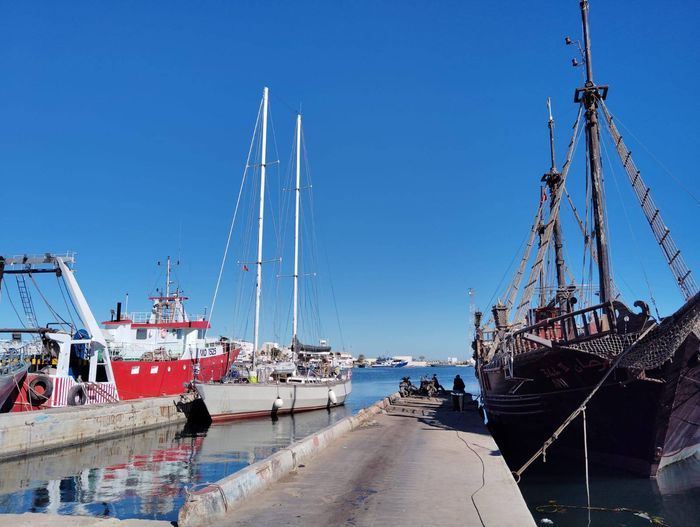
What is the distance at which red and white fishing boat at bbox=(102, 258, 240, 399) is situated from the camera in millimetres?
29138

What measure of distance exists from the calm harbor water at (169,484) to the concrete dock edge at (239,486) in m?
2.79

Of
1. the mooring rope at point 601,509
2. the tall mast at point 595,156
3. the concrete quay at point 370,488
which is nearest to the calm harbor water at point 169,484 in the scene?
the mooring rope at point 601,509

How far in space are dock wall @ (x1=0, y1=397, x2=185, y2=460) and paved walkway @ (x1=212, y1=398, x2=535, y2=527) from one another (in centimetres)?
1131

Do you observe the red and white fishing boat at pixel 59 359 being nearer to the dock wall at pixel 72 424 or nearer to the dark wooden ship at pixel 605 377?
the dock wall at pixel 72 424

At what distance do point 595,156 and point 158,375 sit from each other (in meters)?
26.7

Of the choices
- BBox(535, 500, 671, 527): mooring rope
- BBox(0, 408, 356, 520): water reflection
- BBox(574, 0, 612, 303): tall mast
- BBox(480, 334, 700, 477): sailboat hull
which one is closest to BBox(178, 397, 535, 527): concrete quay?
BBox(535, 500, 671, 527): mooring rope

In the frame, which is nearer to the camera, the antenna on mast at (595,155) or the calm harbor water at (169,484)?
the calm harbor water at (169,484)

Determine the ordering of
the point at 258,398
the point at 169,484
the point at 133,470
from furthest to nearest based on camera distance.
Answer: the point at 258,398
the point at 133,470
the point at 169,484

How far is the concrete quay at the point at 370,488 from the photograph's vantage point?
266 inches

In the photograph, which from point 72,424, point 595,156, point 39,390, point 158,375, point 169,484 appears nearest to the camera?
point 169,484

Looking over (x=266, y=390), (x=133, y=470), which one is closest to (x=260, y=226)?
(x=266, y=390)

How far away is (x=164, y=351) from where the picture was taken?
33.1 metres

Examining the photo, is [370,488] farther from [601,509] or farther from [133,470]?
[133,470]

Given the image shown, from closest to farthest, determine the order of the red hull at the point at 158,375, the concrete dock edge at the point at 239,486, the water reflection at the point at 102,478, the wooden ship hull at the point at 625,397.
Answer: the concrete dock edge at the point at 239,486, the water reflection at the point at 102,478, the wooden ship hull at the point at 625,397, the red hull at the point at 158,375
